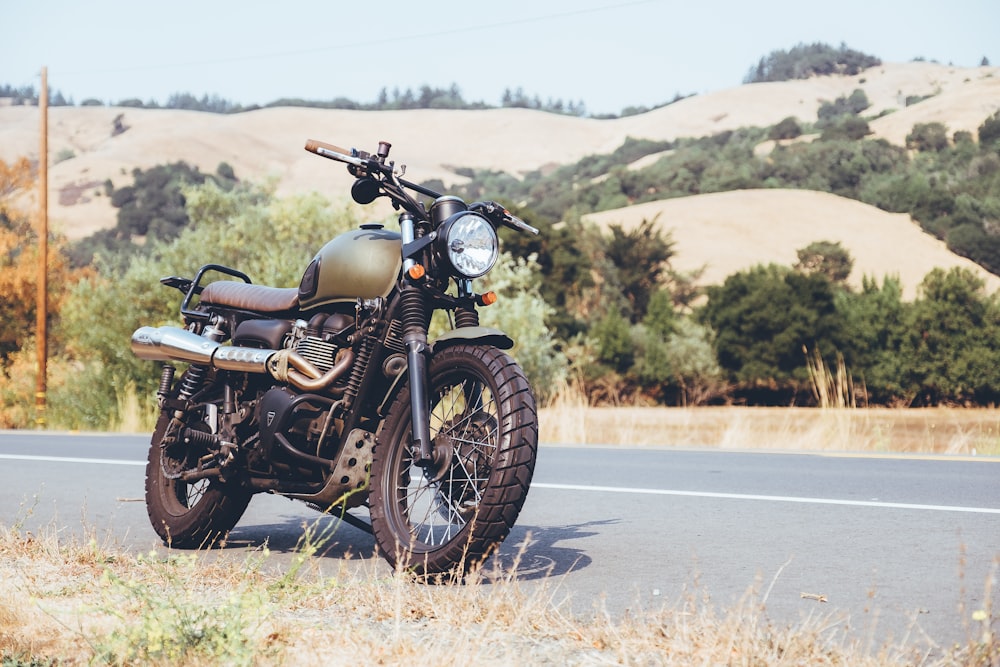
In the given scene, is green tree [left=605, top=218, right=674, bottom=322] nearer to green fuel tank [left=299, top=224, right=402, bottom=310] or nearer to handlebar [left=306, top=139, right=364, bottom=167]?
green fuel tank [left=299, top=224, right=402, bottom=310]

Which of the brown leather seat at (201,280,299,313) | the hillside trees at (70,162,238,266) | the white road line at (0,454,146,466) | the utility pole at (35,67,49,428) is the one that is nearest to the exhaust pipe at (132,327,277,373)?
the brown leather seat at (201,280,299,313)

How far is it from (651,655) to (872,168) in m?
77.0

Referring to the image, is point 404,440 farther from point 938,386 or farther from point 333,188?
point 333,188

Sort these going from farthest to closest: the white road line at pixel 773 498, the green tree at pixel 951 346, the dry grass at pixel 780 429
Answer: the green tree at pixel 951 346 → the dry grass at pixel 780 429 → the white road line at pixel 773 498

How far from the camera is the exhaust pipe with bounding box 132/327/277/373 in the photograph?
6.35 metres

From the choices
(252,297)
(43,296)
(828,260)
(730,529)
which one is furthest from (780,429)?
(828,260)

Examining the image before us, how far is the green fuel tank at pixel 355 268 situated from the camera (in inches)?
237

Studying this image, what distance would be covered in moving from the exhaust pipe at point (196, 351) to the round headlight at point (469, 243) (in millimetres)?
1171

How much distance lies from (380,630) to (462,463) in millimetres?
1195

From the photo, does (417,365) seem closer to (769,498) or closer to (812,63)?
(769,498)

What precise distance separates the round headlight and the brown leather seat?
113cm

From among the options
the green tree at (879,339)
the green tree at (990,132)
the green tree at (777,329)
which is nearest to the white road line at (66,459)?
the green tree at (777,329)

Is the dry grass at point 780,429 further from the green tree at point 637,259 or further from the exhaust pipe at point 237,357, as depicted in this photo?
the green tree at point 637,259

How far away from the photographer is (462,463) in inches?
216
